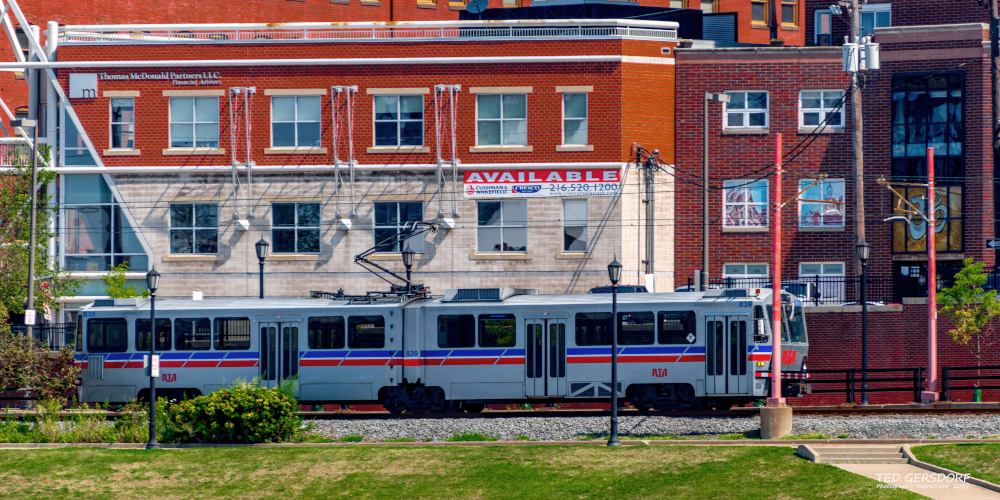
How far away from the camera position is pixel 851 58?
4022cm

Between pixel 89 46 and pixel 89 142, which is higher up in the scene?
pixel 89 46

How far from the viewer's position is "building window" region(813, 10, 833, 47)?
186ft

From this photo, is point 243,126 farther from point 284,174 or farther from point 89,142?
point 89,142

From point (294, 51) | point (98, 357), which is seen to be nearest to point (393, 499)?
point (98, 357)

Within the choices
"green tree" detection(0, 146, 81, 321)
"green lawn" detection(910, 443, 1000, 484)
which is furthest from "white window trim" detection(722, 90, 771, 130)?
"green tree" detection(0, 146, 81, 321)

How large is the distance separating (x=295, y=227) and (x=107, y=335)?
477 inches

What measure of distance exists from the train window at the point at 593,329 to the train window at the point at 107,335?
11.6 metres

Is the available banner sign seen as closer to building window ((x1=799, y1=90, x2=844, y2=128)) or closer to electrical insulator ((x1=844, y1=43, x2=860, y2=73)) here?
building window ((x1=799, y1=90, x2=844, y2=128))

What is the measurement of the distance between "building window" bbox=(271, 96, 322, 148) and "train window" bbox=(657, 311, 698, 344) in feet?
57.8

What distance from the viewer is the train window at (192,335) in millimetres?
29219

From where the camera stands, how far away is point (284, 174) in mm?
40969

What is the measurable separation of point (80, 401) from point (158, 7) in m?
36.6

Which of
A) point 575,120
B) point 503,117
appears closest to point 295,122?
→ point 503,117

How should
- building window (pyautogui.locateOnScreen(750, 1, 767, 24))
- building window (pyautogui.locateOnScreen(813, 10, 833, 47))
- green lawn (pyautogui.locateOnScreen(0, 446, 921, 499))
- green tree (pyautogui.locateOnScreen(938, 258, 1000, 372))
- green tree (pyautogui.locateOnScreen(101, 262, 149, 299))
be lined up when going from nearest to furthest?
green lawn (pyautogui.locateOnScreen(0, 446, 921, 499))
green tree (pyautogui.locateOnScreen(938, 258, 1000, 372))
green tree (pyautogui.locateOnScreen(101, 262, 149, 299))
building window (pyautogui.locateOnScreen(813, 10, 833, 47))
building window (pyautogui.locateOnScreen(750, 1, 767, 24))
